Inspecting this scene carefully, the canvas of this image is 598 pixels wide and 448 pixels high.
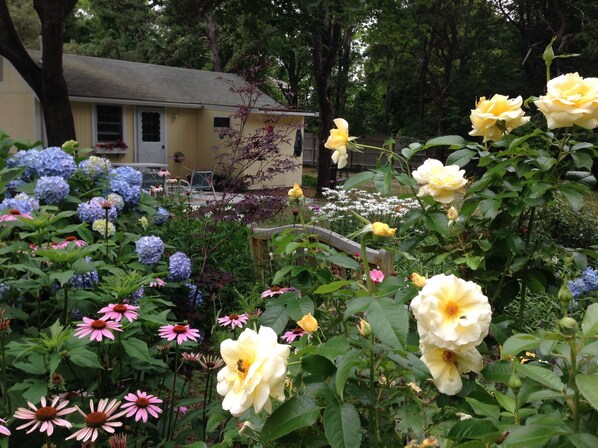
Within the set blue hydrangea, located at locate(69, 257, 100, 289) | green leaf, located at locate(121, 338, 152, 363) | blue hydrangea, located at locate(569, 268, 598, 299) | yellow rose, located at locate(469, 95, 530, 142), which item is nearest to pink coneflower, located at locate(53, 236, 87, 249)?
blue hydrangea, located at locate(69, 257, 100, 289)

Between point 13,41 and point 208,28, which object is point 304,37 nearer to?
point 13,41

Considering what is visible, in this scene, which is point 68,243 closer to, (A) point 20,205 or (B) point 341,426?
(A) point 20,205

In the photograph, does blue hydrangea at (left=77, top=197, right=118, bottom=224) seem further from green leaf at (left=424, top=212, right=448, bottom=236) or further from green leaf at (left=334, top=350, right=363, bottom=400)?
green leaf at (left=334, top=350, right=363, bottom=400)

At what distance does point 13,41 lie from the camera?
38.1 ft

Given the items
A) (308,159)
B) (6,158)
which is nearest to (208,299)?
(6,158)

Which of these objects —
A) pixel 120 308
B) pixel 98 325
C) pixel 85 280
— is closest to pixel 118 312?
pixel 120 308

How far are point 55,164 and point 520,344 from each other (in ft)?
8.44

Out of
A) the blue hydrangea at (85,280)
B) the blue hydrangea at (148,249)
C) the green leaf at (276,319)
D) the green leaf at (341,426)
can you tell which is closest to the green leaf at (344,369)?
the green leaf at (341,426)

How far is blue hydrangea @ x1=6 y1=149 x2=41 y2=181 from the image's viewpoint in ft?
9.14

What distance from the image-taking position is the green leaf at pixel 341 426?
88 centimetres

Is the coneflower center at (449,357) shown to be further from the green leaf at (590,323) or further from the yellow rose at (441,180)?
the yellow rose at (441,180)

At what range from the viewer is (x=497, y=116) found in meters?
1.36

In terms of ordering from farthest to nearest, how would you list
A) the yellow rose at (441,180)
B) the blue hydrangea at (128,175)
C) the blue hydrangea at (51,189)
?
the blue hydrangea at (128,175), the blue hydrangea at (51,189), the yellow rose at (441,180)

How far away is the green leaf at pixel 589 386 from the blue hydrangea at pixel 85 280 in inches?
72.0
